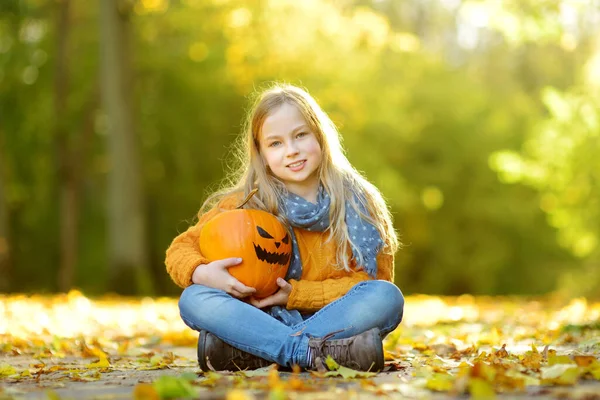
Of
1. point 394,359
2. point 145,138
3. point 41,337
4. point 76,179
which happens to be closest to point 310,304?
point 394,359

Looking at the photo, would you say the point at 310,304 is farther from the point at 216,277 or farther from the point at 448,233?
the point at 448,233

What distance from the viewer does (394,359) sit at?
3959 millimetres

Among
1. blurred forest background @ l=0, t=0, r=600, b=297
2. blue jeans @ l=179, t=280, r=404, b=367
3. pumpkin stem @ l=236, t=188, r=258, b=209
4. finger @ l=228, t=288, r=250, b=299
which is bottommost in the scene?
blue jeans @ l=179, t=280, r=404, b=367

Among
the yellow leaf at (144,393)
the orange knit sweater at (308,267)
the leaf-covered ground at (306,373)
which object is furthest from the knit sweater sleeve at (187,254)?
the yellow leaf at (144,393)

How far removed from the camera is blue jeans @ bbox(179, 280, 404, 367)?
11.4 ft

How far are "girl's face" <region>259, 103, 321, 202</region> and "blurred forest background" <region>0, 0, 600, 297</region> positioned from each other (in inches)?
194

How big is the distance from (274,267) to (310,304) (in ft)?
0.76

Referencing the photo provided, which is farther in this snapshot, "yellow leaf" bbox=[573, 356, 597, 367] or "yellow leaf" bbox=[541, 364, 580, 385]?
"yellow leaf" bbox=[573, 356, 597, 367]

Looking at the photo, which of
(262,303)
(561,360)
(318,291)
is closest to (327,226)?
(318,291)

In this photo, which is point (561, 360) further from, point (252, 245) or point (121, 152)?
point (121, 152)

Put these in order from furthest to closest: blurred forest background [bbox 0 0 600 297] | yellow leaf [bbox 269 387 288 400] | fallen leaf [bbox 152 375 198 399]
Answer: blurred forest background [bbox 0 0 600 297]
fallen leaf [bbox 152 375 198 399]
yellow leaf [bbox 269 387 288 400]

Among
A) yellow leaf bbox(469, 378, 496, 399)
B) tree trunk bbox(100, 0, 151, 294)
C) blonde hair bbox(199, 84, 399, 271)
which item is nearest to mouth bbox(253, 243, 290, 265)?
blonde hair bbox(199, 84, 399, 271)

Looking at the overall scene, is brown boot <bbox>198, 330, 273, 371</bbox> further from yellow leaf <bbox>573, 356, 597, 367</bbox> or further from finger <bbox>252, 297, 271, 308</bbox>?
yellow leaf <bbox>573, 356, 597, 367</bbox>

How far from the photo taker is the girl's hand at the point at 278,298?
147 inches
